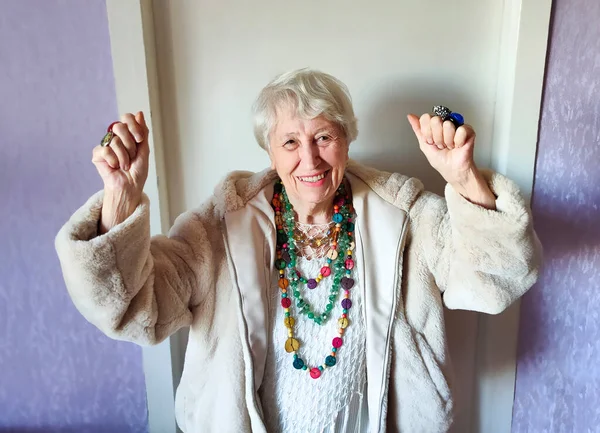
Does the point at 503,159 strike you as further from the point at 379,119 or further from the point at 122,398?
the point at 122,398

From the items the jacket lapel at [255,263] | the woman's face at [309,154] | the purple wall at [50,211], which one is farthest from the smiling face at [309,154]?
the purple wall at [50,211]

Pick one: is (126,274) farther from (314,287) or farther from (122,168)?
(314,287)

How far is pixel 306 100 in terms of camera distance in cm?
114

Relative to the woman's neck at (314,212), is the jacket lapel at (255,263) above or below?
below

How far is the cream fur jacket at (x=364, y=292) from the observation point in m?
1.13

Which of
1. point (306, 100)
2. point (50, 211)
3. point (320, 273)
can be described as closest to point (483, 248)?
point (320, 273)

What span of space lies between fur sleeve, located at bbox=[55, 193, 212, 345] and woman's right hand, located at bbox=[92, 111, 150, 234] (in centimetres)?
2

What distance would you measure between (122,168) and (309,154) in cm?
40

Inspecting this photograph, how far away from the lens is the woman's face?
45.1 inches

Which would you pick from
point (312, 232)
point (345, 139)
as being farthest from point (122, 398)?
point (345, 139)

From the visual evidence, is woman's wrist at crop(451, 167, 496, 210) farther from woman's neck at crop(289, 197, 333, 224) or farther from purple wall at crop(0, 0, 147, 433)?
purple wall at crop(0, 0, 147, 433)

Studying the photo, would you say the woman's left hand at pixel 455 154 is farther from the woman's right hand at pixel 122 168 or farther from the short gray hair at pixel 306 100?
the woman's right hand at pixel 122 168

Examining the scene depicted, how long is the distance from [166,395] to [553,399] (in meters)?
1.14

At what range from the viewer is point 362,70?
4.61 feet
